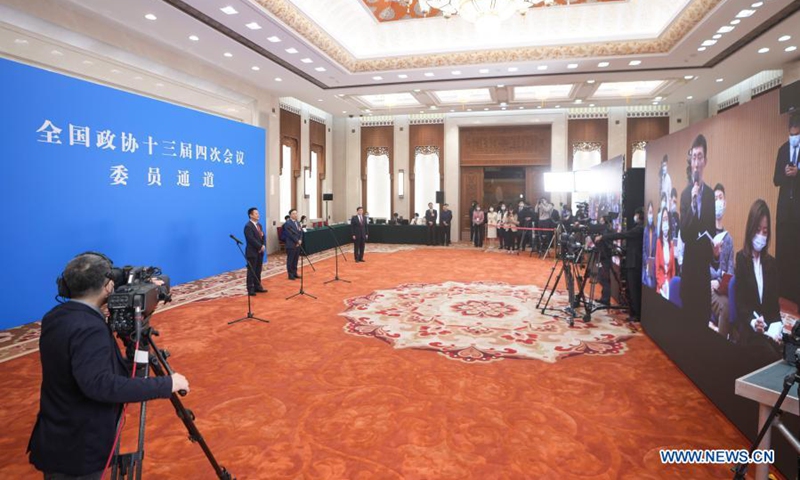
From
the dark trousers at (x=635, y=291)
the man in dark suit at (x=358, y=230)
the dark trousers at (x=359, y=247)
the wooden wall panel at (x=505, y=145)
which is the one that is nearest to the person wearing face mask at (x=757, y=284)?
the dark trousers at (x=635, y=291)

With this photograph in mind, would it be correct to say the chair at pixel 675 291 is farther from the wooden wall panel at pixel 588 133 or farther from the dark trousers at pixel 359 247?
the wooden wall panel at pixel 588 133

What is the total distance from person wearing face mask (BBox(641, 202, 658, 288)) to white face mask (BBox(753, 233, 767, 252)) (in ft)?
6.80

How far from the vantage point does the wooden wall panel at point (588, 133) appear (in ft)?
48.6

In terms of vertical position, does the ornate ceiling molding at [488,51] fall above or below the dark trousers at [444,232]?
above

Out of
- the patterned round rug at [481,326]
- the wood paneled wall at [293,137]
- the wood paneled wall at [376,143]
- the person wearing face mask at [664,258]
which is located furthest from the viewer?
the wood paneled wall at [376,143]

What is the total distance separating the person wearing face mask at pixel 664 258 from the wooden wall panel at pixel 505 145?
11228 mm

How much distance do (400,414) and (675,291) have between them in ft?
9.88

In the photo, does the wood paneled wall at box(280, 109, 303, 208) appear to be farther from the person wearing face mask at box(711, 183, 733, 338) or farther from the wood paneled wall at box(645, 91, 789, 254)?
the person wearing face mask at box(711, 183, 733, 338)

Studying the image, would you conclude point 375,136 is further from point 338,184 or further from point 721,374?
point 721,374

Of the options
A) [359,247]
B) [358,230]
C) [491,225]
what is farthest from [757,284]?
[491,225]

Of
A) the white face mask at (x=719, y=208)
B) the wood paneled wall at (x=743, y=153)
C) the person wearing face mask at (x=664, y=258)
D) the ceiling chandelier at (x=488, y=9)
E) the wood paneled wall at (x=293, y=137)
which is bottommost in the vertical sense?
the person wearing face mask at (x=664, y=258)

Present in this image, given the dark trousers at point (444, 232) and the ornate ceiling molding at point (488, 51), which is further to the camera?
the dark trousers at point (444, 232)

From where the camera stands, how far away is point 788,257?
8.39 ft

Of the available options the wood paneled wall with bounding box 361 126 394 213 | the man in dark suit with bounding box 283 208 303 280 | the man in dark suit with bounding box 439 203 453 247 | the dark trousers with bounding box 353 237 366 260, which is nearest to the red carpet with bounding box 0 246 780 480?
the man in dark suit with bounding box 283 208 303 280
